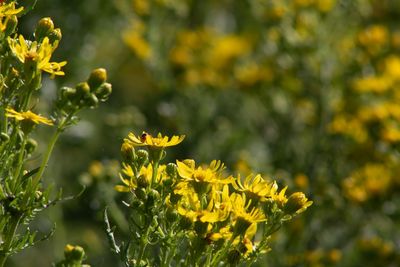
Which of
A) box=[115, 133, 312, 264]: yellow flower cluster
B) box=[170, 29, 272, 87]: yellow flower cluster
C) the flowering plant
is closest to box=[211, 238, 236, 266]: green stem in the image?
box=[115, 133, 312, 264]: yellow flower cluster

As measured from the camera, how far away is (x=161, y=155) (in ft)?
7.57

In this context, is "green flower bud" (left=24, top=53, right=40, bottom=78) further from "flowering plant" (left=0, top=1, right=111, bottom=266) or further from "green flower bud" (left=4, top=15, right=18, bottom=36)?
"green flower bud" (left=4, top=15, right=18, bottom=36)

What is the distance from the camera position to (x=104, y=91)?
222 centimetres

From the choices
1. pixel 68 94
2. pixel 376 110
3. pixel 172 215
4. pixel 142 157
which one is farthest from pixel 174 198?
pixel 376 110

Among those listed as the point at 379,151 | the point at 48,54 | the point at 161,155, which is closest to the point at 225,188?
the point at 161,155

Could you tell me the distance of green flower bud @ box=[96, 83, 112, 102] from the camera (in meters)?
2.21

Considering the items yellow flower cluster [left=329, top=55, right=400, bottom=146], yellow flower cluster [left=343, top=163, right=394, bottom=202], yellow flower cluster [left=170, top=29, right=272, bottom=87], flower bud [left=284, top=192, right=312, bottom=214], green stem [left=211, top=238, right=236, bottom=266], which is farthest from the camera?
yellow flower cluster [left=170, top=29, right=272, bottom=87]

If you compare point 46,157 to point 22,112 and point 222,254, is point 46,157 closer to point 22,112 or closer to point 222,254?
point 22,112

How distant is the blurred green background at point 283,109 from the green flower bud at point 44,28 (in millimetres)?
1620

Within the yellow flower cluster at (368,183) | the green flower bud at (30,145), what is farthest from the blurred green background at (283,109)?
the green flower bud at (30,145)

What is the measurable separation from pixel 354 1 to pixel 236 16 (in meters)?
2.68

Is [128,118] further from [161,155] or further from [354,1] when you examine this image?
[161,155]

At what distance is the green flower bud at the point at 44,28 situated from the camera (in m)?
2.33

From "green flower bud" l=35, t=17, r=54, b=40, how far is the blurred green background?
1620 mm
